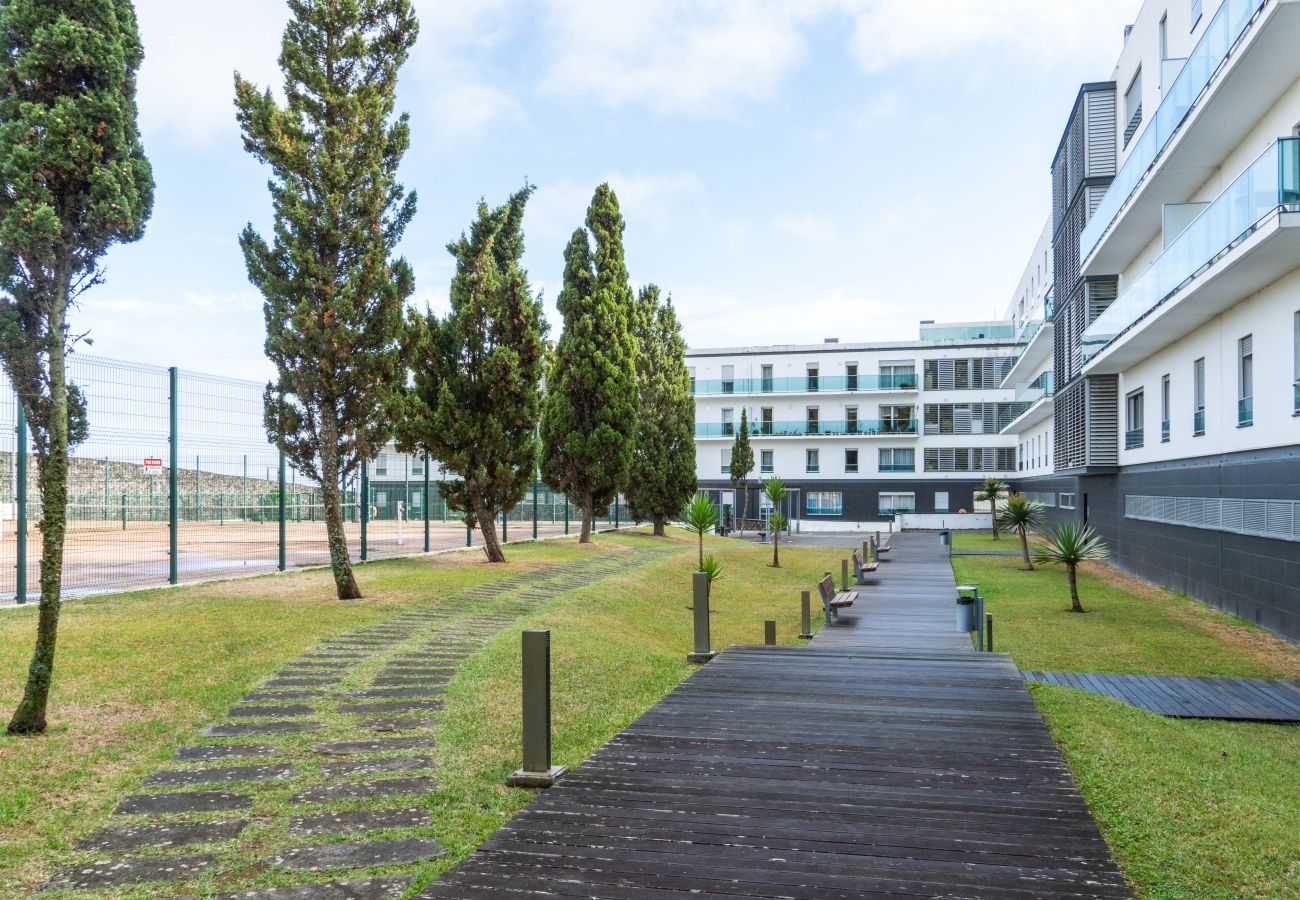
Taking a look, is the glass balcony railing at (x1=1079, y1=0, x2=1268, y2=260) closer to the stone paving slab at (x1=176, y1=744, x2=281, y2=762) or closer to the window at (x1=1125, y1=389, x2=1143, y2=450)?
the window at (x1=1125, y1=389, x2=1143, y2=450)

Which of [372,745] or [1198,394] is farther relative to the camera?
[1198,394]

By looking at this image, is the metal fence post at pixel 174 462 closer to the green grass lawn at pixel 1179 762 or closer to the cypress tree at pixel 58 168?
the cypress tree at pixel 58 168

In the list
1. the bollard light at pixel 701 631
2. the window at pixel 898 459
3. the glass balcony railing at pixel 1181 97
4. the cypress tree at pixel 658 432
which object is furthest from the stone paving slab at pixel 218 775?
the window at pixel 898 459

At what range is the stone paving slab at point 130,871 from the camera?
183 inches

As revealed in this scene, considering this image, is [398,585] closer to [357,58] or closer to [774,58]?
[357,58]

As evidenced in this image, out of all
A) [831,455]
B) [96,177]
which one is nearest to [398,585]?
[96,177]

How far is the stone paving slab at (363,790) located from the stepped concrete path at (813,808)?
1.05 metres

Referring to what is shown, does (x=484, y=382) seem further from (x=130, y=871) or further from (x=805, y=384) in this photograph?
(x=805, y=384)

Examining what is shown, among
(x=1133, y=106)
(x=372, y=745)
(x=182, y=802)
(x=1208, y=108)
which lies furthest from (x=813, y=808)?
(x=1133, y=106)

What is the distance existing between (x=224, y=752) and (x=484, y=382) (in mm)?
13497

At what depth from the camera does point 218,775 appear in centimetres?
614

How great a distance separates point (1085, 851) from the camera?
4.43 m

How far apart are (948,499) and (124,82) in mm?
51934

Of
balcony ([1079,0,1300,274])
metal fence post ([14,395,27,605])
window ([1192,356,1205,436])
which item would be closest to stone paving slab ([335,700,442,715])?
metal fence post ([14,395,27,605])
